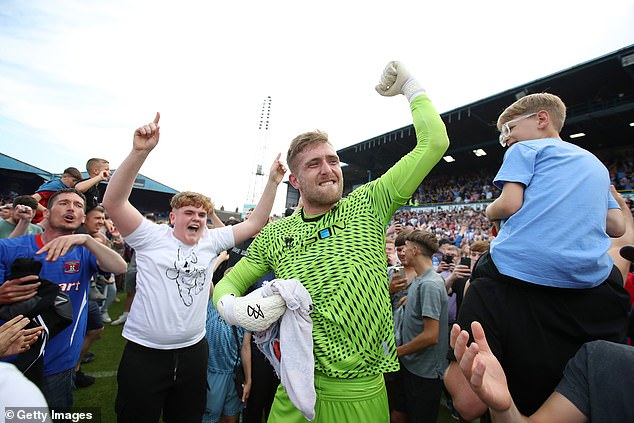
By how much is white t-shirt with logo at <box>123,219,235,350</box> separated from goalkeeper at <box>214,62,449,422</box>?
0.95m

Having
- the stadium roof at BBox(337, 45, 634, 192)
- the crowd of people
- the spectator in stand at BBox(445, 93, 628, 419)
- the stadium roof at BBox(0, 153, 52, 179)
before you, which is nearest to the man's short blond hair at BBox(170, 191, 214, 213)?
the crowd of people

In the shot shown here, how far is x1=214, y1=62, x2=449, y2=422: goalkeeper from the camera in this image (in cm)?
153

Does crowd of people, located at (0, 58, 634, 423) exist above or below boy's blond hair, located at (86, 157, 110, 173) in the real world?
below

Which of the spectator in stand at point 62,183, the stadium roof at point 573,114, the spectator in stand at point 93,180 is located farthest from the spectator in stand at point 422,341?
the stadium roof at point 573,114

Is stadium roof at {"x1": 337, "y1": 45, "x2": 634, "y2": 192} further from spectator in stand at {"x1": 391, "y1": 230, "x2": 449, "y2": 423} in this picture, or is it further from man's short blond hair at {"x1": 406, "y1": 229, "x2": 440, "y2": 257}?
spectator in stand at {"x1": 391, "y1": 230, "x2": 449, "y2": 423}

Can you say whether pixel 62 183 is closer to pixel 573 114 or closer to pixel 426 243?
pixel 426 243

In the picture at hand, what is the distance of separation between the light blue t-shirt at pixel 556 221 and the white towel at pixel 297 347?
2.95ft

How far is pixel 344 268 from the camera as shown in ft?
5.23

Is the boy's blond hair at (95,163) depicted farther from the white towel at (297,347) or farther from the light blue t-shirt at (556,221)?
the light blue t-shirt at (556,221)

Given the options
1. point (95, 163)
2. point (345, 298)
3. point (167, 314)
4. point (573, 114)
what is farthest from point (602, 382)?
point (573, 114)

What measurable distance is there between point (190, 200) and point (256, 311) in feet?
6.08

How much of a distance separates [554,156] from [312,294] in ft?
4.29

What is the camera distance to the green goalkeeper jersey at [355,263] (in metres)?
1.55

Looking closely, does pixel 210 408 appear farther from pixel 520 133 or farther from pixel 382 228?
pixel 520 133
